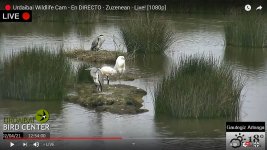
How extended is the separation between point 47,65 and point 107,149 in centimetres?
443

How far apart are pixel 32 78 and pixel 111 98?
1454 mm

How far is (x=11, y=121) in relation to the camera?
9547 mm

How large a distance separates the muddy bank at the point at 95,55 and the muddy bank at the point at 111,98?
421 cm

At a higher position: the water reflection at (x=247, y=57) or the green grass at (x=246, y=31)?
the green grass at (x=246, y=31)

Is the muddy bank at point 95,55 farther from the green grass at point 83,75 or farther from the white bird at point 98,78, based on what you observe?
the white bird at point 98,78

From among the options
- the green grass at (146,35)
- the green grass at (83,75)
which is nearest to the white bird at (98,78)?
the green grass at (83,75)

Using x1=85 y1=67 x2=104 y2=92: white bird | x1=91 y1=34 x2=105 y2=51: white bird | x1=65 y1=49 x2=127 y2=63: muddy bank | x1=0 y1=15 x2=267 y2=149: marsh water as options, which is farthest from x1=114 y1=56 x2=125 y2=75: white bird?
x1=91 y1=34 x2=105 y2=51: white bird

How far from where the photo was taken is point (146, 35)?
19.4 meters

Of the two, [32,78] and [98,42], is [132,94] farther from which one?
[98,42]

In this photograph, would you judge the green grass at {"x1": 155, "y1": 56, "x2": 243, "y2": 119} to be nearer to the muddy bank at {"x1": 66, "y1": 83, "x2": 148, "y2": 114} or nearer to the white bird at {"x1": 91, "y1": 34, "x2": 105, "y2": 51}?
the muddy bank at {"x1": 66, "y1": 83, "x2": 148, "y2": 114}

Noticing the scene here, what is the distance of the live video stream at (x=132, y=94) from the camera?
31.1 feet

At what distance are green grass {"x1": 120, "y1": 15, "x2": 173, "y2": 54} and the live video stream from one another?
3 centimetres

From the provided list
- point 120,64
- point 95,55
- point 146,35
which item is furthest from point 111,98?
point 146,35

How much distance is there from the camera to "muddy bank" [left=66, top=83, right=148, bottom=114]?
12.4 meters
